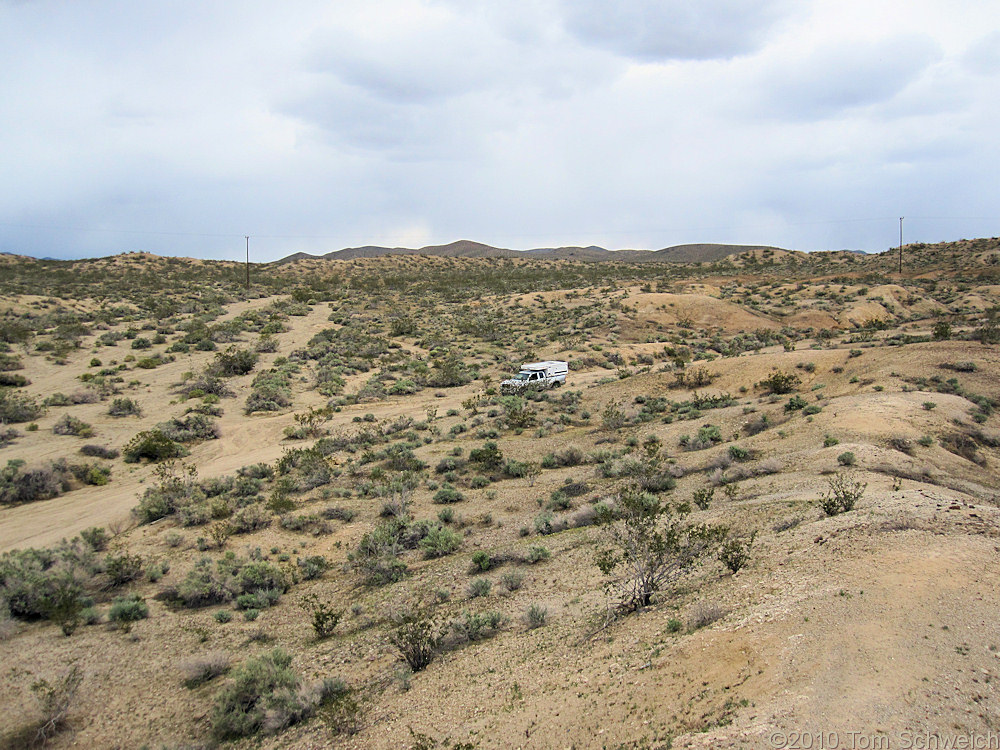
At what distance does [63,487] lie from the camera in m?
17.4

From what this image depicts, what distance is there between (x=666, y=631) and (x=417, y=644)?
11.7 ft

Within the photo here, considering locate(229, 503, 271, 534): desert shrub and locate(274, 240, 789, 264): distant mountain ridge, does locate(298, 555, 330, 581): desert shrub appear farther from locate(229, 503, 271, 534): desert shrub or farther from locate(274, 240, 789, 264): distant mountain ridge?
locate(274, 240, 789, 264): distant mountain ridge

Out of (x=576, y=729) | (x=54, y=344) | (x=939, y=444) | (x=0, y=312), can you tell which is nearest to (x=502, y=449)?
(x=939, y=444)

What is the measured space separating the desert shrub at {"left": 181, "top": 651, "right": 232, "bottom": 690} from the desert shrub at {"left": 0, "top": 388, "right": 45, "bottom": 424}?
1986 cm

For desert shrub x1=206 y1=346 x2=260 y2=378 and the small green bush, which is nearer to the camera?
the small green bush

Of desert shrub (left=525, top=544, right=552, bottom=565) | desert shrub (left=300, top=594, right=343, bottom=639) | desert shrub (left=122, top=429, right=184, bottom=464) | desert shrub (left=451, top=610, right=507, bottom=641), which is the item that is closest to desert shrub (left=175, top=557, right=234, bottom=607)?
desert shrub (left=300, top=594, right=343, bottom=639)

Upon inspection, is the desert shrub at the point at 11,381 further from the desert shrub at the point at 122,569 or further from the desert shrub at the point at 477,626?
the desert shrub at the point at 477,626

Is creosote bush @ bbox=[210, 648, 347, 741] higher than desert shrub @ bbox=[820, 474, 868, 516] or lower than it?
lower

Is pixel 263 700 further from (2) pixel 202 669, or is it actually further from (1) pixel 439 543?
(1) pixel 439 543

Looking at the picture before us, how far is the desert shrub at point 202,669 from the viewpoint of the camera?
8.63 metres

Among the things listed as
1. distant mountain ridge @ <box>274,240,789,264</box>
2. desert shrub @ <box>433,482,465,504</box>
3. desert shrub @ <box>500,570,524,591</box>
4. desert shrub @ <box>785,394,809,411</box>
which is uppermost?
distant mountain ridge @ <box>274,240,789,264</box>

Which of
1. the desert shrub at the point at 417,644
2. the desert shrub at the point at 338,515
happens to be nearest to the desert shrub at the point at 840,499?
the desert shrub at the point at 417,644

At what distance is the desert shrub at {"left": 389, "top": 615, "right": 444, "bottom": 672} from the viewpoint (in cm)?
804

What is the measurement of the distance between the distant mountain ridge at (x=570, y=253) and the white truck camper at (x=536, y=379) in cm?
9169
